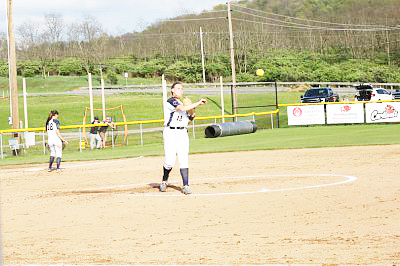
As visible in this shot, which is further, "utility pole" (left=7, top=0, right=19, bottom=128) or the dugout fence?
"utility pole" (left=7, top=0, right=19, bottom=128)

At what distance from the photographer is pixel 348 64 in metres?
94.2

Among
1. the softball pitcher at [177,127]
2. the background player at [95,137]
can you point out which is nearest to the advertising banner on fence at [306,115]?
the background player at [95,137]

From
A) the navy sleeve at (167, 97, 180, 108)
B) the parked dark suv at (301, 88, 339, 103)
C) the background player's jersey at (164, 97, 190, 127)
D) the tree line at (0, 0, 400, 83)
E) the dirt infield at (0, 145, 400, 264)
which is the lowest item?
the dirt infield at (0, 145, 400, 264)

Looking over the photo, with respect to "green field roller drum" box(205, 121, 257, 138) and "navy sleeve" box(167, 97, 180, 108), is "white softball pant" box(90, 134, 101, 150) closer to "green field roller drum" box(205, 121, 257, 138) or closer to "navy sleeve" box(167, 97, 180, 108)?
"green field roller drum" box(205, 121, 257, 138)

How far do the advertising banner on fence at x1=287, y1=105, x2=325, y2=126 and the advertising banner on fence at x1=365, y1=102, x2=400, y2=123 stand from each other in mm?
2609

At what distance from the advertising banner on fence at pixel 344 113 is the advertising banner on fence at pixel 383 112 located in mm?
424

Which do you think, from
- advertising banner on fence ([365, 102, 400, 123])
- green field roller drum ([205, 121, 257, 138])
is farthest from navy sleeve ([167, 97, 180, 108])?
advertising banner on fence ([365, 102, 400, 123])

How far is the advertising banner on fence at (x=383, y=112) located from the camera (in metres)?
37.6

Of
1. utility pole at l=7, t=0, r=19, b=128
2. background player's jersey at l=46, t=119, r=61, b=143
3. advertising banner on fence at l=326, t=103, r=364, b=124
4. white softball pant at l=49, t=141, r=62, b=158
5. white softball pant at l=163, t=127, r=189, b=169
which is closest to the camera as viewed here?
white softball pant at l=163, t=127, r=189, b=169

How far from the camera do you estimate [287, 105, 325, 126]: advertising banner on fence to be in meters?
39.3

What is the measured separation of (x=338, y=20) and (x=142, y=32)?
3434cm

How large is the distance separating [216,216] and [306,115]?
29.7 m

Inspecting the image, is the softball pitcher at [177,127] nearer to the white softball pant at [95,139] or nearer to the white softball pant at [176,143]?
the white softball pant at [176,143]

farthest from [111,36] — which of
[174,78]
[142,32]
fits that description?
[174,78]
